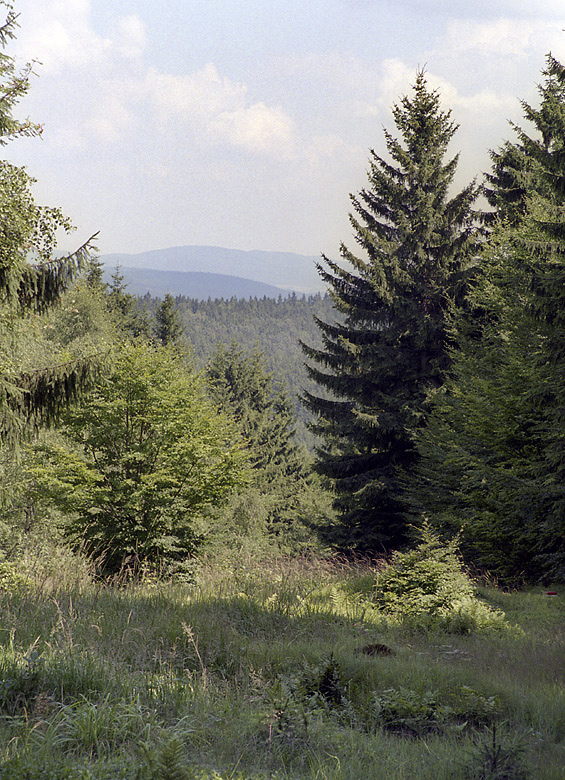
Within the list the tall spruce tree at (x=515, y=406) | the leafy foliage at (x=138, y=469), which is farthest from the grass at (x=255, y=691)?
the leafy foliage at (x=138, y=469)

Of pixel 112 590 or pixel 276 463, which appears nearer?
pixel 112 590

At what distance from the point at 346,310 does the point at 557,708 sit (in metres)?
17.0

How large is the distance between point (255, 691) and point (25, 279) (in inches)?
289

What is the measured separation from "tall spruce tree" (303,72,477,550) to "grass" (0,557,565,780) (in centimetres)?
1183

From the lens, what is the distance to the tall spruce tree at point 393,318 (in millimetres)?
18906

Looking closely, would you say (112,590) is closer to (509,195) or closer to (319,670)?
(319,670)

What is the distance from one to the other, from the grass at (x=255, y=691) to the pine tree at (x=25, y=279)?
273 cm

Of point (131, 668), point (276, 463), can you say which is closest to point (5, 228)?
point (131, 668)

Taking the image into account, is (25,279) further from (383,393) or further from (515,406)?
(383,393)

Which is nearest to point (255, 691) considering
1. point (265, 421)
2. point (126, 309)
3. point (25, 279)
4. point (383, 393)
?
point (25, 279)

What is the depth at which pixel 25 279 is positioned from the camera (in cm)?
891

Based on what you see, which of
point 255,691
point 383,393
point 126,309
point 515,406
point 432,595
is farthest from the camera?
point 126,309

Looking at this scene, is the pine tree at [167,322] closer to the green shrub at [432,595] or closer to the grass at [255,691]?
the green shrub at [432,595]

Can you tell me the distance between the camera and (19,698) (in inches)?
135
